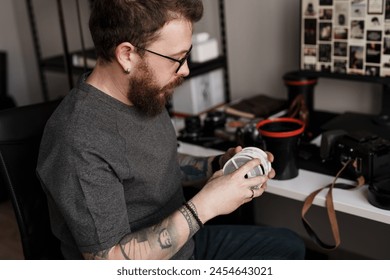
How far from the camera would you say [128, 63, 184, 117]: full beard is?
1071 millimetres

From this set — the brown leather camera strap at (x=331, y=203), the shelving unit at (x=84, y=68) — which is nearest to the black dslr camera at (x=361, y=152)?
the brown leather camera strap at (x=331, y=203)

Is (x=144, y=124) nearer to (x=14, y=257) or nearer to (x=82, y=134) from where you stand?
(x=82, y=134)

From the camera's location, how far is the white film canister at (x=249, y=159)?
1.12m

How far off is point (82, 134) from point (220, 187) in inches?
13.0

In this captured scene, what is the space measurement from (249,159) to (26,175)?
0.58 metres

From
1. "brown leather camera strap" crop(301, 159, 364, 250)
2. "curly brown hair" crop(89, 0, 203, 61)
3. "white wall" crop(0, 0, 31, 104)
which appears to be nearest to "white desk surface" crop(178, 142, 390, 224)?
"brown leather camera strap" crop(301, 159, 364, 250)

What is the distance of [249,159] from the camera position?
112cm

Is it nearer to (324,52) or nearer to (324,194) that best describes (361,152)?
(324,194)

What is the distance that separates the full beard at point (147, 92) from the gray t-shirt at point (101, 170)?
29mm

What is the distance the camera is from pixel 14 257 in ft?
7.16

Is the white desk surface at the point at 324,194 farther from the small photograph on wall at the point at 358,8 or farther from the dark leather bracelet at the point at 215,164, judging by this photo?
the small photograph on wall at the point at 358,8

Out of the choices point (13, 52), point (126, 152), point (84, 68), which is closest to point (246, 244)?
point (126, 152)

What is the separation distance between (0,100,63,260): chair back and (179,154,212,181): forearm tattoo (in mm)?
406
